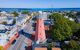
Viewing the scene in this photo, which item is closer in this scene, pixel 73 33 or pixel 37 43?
pixel 37 43

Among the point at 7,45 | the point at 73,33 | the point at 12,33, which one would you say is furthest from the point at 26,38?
the point at 73,33

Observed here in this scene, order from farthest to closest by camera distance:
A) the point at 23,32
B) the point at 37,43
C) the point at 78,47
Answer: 1. the point at 23,32
2. the point at 37,43
3. the point at 78,47

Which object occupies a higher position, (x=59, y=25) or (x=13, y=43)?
(x=59, y=25)

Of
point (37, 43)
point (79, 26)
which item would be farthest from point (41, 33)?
point (79, 26)

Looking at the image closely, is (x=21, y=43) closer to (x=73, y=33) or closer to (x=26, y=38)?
(x=26, y=38)

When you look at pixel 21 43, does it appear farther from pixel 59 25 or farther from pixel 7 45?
pixel 59 25

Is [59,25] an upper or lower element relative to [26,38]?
upper

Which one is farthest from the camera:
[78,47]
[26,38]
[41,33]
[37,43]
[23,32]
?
[23,32]

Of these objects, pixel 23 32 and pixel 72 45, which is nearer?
pixel 72 45

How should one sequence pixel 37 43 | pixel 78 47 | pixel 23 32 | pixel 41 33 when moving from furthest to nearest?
pixel 23 32 → pixel 41 33 → pixel 37 43 → pixel 78 47
